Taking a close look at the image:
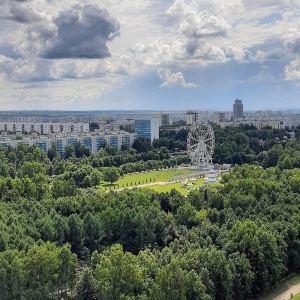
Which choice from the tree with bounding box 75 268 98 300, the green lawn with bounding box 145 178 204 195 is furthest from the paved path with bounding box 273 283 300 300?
the green lawn with bounding box 145 178 204 195

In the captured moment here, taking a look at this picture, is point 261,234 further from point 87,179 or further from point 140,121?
point 140,121

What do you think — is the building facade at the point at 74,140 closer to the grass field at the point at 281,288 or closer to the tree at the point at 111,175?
the tree at the point at 111,175

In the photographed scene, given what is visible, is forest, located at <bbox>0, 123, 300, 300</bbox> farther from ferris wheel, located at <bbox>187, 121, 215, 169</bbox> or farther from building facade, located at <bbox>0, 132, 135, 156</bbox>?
building facade, located at <bbox>0, 132, 135, 156</bbox>

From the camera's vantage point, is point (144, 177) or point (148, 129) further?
point (148, 129)

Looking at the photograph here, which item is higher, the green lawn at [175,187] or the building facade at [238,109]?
the building facade at [238,109]

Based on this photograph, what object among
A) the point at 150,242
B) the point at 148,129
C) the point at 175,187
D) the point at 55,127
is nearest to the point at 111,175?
the point at 175,187


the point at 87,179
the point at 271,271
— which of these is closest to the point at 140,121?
the point at 87,179

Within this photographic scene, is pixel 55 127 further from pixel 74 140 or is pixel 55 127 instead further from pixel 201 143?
pixel 201 143

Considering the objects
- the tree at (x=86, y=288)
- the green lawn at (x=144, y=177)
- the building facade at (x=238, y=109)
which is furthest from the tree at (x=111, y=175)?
the building facade at (x=238, y=109)
